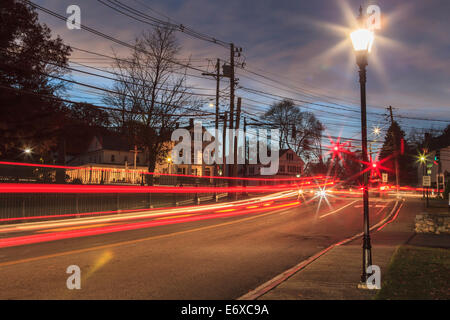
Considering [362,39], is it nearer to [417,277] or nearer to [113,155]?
A: [417,277]

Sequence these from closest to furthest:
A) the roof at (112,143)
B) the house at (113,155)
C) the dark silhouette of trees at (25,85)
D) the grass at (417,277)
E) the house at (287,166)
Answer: the grass at (417,277)
the dark silhouette of trees at (25,85)
the house at (113,155)
the roof at (112,143)
the house at (287,166)

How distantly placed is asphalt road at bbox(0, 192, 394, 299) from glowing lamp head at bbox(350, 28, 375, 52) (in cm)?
511

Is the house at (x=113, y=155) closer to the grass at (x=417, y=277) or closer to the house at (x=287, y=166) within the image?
the house at (x=287, y=166)

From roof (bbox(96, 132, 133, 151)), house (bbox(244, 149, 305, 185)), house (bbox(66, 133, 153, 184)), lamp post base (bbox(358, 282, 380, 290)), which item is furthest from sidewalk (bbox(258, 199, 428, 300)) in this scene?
house (bbox(244, 149, 305, 185))

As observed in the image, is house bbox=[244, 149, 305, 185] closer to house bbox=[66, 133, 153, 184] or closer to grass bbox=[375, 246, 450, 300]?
house bbox=[66, 133, 153, 184]

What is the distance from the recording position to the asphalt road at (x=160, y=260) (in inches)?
263

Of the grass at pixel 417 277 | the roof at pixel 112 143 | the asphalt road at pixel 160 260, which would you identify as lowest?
the asphalt road at pixel 160 260

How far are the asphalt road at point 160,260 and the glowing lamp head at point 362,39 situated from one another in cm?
511

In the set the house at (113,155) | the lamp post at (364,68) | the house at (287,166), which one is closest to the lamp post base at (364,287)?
the lamp post at (364,68)

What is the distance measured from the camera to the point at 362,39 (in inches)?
282

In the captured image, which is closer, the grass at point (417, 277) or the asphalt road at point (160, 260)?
the grass at point (417, 277)

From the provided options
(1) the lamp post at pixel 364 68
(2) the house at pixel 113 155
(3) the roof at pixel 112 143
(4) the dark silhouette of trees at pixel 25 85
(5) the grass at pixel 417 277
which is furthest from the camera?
(3) the roof at pixel 112 143

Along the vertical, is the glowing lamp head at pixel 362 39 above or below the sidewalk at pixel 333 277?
above

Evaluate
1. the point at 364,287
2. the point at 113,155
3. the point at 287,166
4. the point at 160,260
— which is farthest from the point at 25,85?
the point at 287,166
